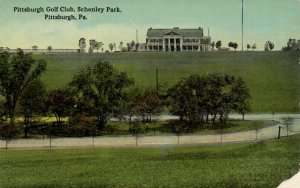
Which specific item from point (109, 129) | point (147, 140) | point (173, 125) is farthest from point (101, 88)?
point (147, 140)

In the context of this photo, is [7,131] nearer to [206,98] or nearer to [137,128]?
[137,128]

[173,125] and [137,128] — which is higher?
[173,125]

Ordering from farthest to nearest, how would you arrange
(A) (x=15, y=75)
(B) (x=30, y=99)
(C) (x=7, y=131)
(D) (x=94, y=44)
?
(B) (x=30, y=99)
(A) (x=15, y=75)
(C) (x=7, y=131)
(D) (x=94, y=44)

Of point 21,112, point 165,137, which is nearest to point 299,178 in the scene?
point 165,137

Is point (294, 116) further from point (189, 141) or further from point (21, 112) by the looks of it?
point (21, 112)

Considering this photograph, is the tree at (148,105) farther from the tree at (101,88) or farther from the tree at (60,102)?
the tree at (60,102)

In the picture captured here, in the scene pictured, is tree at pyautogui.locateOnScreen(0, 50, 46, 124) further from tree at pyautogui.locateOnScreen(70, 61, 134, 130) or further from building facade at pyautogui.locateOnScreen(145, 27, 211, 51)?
building facade at pyautogui.locateOnScreen(145, 27, 211, 51)

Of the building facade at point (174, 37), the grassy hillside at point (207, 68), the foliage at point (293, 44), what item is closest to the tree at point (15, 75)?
the grassy hillside at point (207, 68)
